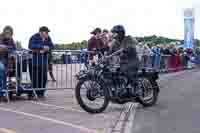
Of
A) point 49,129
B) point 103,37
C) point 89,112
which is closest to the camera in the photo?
point 49,129

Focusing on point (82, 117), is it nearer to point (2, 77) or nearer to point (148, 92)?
point (148, 92)

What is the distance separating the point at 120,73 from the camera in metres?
10.7

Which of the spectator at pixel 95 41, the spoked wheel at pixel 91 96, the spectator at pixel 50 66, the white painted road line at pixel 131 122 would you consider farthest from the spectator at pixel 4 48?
the spectator at pixel 95 41

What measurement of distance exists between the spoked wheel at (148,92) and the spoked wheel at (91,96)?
1179 millimetres

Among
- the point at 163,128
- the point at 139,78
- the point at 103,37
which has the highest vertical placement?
the point at 103,37

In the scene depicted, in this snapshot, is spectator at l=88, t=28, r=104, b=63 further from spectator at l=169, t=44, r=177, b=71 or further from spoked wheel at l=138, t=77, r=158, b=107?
spectator at l=169, t=44, r=177, b=71

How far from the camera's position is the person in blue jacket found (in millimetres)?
12133

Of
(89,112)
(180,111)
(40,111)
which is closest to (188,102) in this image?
(180,111)

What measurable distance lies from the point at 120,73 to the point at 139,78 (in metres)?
0.58

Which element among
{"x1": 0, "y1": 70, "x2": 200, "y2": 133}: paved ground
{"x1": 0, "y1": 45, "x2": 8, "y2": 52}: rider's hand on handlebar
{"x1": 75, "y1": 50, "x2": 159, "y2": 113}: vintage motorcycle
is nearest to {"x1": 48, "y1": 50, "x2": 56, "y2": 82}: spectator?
{"x1": 0, "y1": 70, "x2": 200, "y2": 133}: paved ground

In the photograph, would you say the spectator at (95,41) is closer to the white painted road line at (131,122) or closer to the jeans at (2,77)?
the jeans at (2,77)

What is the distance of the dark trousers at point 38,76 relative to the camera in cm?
1212

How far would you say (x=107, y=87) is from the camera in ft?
33.4

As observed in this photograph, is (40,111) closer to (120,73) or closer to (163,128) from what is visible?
(120,73)
